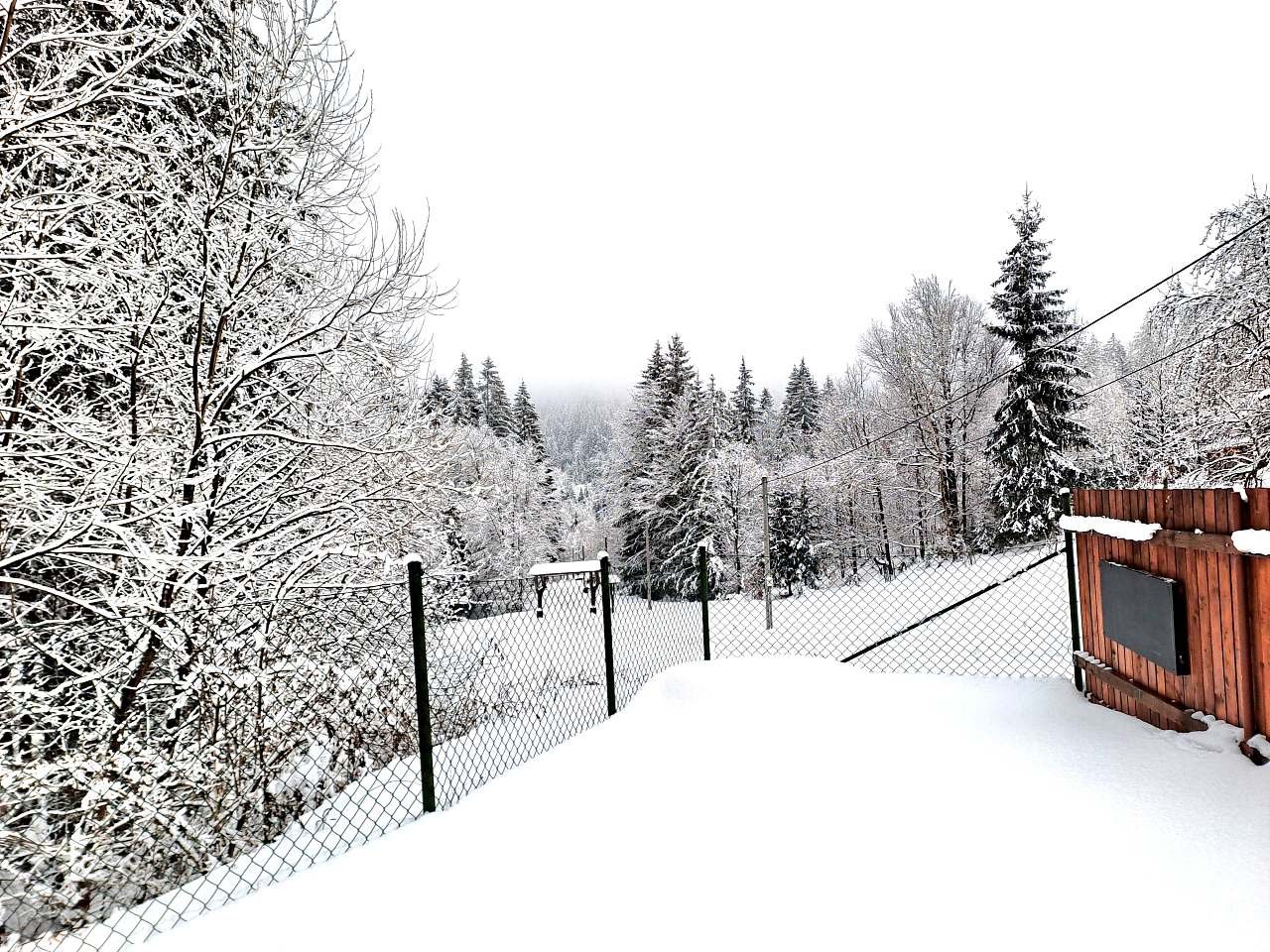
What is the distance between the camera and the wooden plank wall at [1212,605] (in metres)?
2.34

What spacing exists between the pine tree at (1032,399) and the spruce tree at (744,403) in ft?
79.5

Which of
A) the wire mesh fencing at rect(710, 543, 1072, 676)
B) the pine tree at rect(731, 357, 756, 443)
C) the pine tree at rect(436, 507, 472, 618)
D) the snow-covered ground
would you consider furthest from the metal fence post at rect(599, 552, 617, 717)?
the pine tree at rect(731, 357, 756, 443)

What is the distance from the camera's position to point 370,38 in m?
4.73

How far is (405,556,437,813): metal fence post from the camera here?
286cm

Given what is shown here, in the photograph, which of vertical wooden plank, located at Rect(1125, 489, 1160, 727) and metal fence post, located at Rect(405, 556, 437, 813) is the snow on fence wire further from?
vertical wooden plank, located at Rect(1125, 489, 1160, 727)

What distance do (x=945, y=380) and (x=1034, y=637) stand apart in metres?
14.0

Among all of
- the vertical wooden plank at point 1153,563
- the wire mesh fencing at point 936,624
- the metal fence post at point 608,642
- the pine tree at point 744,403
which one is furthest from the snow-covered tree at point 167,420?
the pine tree at point 744,403

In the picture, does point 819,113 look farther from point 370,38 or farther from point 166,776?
point 166,776

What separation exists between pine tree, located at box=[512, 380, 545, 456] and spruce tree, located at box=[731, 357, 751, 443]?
1373 cm

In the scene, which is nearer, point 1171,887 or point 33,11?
point 1171,887

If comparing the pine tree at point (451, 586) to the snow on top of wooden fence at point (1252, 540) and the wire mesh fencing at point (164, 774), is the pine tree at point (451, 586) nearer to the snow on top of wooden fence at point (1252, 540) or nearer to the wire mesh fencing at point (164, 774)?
the wire mesh fencing at point (164, 774)

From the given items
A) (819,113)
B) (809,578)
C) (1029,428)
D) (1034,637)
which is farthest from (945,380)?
(819,113)

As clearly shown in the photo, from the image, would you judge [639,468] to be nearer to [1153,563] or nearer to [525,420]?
[525,420]

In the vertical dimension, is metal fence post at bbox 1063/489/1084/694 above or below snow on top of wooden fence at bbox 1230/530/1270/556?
below
